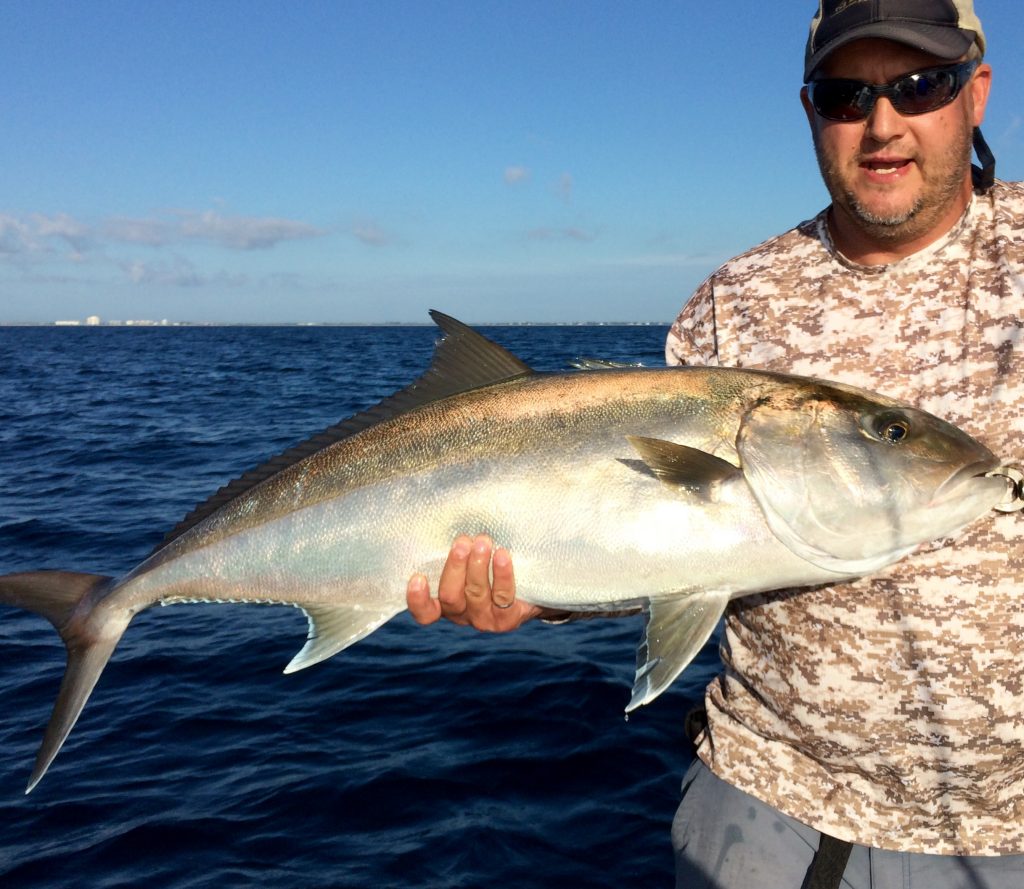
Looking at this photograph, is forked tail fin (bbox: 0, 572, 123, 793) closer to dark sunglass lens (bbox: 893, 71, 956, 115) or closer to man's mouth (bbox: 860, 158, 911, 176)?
man's mouth (bbox: 860, 158, 911, 176)

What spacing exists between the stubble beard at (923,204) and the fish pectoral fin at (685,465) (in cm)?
105

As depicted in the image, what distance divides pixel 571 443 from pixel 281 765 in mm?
4539

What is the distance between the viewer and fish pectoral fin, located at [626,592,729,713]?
299 cm

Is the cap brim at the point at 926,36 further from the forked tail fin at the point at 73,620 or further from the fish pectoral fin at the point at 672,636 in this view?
the forked tail fin at the point at 73,620

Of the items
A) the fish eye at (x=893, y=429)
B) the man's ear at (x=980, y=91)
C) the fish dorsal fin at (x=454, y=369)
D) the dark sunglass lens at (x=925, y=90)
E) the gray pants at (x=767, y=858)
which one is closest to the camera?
the fish eye at (x=893, y=429)

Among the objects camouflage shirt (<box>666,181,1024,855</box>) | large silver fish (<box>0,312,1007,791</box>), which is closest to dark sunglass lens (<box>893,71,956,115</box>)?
camouflage shirt (<box>666,181,1024,855</box>)

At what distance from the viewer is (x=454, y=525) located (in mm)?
3338

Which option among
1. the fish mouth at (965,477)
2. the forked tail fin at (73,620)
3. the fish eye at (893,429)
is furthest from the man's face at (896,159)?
the forked tail fin at (73,620)

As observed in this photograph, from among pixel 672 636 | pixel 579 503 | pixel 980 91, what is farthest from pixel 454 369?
pixel 980 91

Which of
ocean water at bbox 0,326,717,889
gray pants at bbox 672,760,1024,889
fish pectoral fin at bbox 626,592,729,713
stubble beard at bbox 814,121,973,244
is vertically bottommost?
ocean water at bbox 0,326,717,889

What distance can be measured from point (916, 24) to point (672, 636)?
2.31 metres

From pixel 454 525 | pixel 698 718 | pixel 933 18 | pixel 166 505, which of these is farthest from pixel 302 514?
pixel 166 505

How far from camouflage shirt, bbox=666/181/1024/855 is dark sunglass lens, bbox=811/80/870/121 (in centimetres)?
53

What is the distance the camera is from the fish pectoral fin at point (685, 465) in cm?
303
